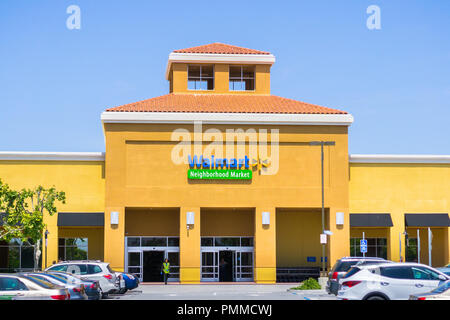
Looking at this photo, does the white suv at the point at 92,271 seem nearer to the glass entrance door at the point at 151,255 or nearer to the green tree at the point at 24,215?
the green tree at the point at 24,215

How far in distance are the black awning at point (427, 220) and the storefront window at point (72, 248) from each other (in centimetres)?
2454

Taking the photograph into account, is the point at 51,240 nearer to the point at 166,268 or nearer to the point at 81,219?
the point at 81,219

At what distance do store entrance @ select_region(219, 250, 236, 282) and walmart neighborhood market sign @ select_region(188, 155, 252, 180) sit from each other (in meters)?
6.34

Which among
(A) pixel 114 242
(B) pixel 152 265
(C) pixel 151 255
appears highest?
(A) pixel 114 242

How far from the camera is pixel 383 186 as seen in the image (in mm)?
51031

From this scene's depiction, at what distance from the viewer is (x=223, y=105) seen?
50.5 meters

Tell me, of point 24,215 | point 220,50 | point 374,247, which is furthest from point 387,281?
point 220,50

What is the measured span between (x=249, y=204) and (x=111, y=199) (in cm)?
987

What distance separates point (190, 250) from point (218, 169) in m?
6.14

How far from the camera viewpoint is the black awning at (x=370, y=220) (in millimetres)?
49656

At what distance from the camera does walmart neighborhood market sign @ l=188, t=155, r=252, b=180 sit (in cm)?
4775

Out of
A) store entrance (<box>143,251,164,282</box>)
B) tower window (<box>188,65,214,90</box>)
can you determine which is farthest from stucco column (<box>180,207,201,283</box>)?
tower window (<box>188,65,214,90</box>)

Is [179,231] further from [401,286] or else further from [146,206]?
[401,286]
